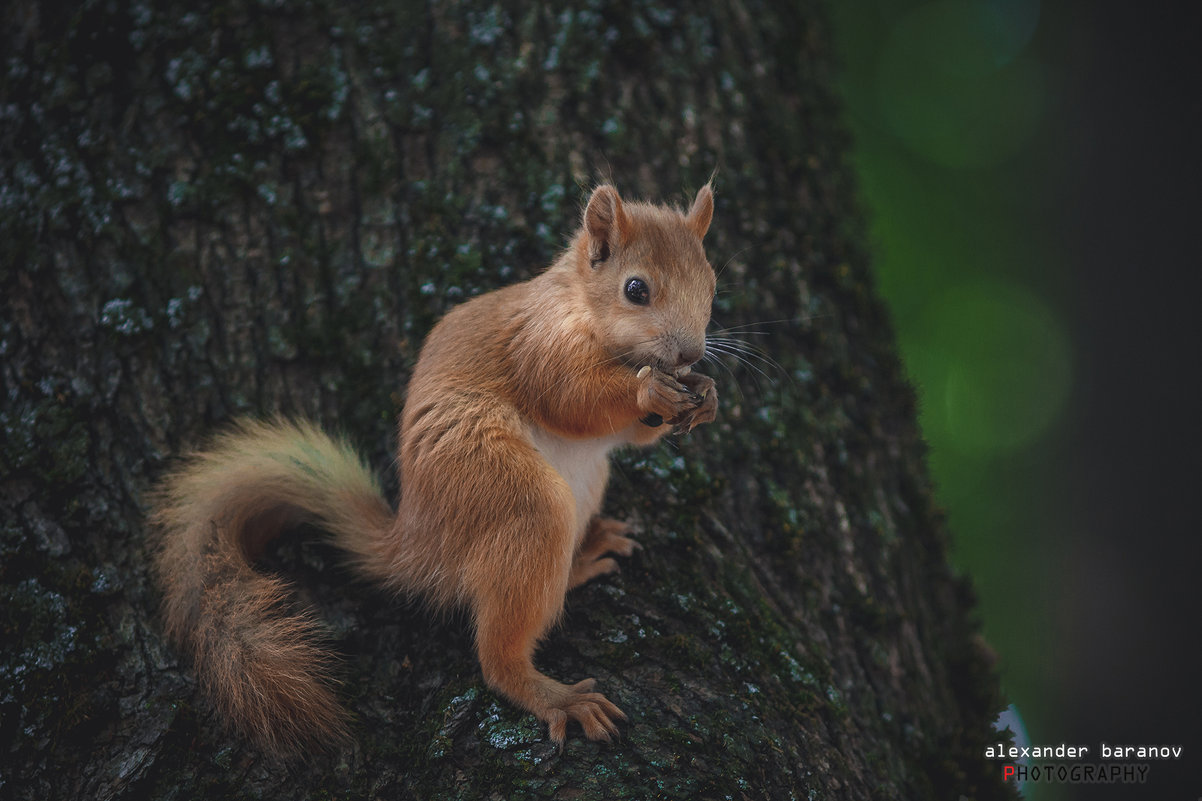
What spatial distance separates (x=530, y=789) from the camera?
1644 millimetres

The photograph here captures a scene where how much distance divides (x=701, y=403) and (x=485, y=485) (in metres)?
Answer: 0.58

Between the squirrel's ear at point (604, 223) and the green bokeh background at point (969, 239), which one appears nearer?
the squirrel's ear at point (604, 223)

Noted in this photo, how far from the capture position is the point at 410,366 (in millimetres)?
2479

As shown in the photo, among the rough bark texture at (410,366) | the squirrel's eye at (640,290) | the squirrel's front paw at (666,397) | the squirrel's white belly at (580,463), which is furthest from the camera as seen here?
the squirrel's white belly at (580,463)

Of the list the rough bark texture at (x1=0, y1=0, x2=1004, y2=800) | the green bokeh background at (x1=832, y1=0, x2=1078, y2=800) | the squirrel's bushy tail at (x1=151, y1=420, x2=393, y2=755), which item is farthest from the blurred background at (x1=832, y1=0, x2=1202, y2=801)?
the squirrel's bushy tail at (x1=151, y1=420, x2=393, y2=755)

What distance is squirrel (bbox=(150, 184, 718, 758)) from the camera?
187cm

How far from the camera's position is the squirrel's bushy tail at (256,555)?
179cm

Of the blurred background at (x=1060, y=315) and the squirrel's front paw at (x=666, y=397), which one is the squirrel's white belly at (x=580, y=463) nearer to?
the squirrel's front paw at (x=666, y=397)

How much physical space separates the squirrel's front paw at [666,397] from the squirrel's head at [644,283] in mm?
83

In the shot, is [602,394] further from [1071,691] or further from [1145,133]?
[1145,133]

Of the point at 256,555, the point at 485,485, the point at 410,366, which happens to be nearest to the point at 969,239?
the point at 410,366

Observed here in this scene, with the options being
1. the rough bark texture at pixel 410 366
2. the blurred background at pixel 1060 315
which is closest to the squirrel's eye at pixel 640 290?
the rough bark texture at pixel 410 366

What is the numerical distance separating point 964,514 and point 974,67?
4438 millimetres

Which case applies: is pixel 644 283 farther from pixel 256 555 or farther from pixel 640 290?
pixel 256 555
